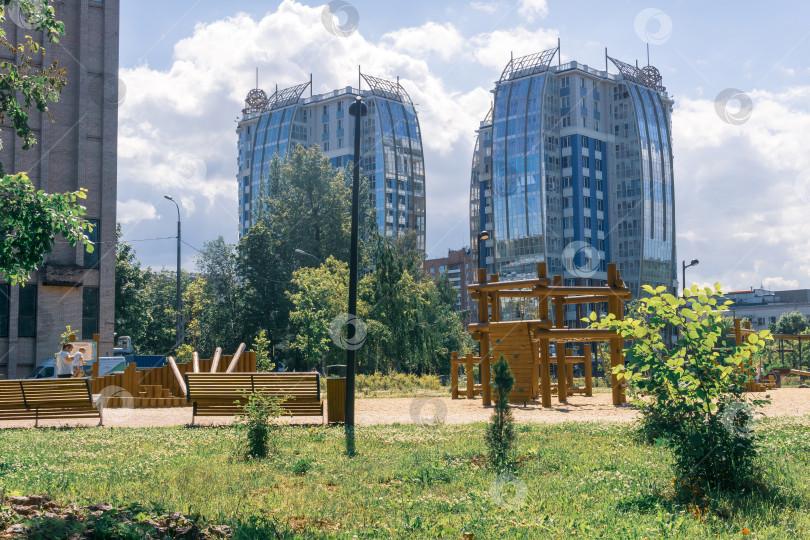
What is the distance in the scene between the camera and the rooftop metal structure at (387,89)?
108m

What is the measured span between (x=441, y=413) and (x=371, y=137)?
93423 mm

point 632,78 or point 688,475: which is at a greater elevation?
point 632,78

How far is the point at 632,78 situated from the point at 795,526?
98456 mm

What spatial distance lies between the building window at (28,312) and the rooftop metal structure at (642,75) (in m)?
79.9

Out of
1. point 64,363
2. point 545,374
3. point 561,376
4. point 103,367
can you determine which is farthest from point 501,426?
point 103,367

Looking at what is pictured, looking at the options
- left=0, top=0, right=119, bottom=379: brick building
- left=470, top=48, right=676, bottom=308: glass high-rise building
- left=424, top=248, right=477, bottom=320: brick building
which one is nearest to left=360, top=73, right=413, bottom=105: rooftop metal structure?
left=470, top=48, right=676, bottom=308: glass high-rise building

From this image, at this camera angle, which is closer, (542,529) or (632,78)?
(542,529)

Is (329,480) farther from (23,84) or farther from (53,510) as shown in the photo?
(23,84)

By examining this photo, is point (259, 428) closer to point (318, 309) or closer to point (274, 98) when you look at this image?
point (318, 309)

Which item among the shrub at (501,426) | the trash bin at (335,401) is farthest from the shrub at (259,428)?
the trash bin at (335,401)

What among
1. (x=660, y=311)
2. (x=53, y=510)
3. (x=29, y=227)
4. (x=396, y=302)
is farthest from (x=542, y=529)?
(x=396, y=302)

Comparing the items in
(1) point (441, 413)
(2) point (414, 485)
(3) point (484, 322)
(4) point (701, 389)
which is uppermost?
(3) point (484, 322)

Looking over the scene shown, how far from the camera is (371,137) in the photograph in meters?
108

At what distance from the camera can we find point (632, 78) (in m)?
97.1
